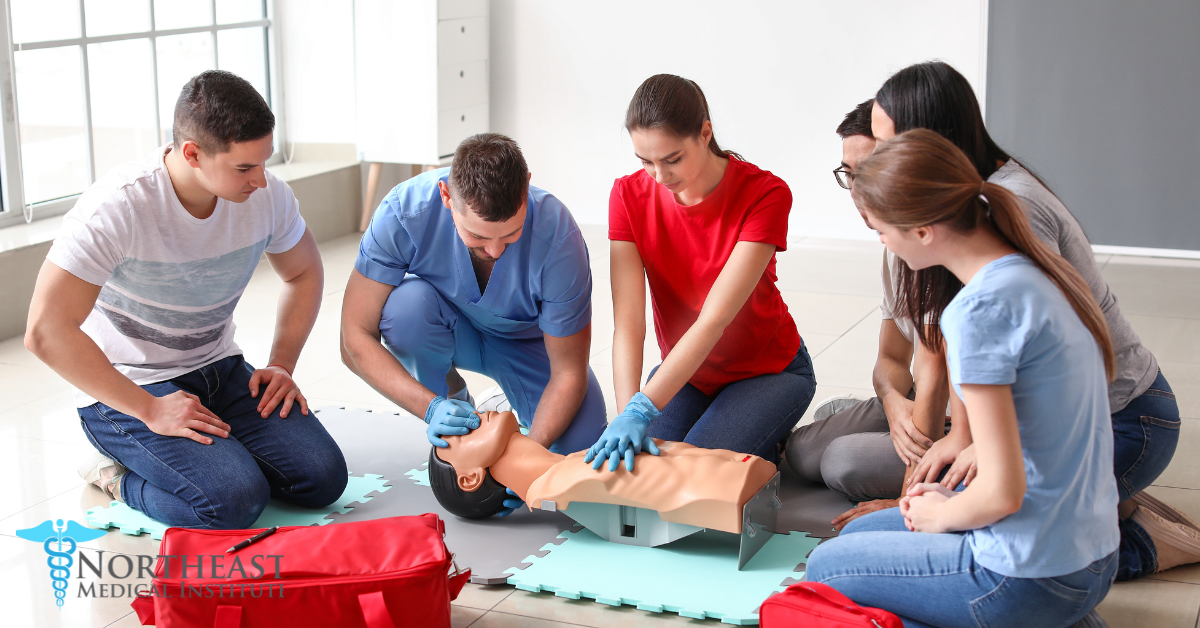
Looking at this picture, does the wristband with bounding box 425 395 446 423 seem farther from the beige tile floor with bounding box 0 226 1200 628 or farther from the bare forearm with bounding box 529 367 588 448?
the beige tile floor with bounding box 0 226 1200 628

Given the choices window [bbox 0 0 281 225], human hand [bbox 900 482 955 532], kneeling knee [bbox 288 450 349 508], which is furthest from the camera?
window [bbox 0 0 281 225]

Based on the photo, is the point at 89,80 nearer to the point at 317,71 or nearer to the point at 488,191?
the point at 317,71

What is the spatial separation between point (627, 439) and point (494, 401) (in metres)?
0.79

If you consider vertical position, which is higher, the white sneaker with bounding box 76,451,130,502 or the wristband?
the wristband

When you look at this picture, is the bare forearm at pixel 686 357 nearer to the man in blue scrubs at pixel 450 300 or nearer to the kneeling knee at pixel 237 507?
the man in blue scrubs at pixel 450 300

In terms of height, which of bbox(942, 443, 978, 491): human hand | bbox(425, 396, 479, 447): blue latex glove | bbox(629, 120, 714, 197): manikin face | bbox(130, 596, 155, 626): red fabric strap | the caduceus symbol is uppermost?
bbox(629, 120, 714, 197): manikin face

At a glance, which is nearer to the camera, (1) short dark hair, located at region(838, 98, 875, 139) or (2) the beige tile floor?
(2) the beige tile floor

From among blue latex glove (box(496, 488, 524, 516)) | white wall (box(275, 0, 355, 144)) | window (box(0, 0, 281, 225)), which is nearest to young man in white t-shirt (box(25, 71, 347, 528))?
blue latex glove (box(496, 488, 524, 516))

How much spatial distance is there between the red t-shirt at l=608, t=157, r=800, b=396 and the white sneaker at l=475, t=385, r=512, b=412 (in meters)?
0.50

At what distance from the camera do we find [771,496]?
1.90 m

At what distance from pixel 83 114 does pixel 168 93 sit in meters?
0.48

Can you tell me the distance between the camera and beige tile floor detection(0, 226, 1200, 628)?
5.56ft

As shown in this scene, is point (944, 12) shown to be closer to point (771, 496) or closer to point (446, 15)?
point (446, 15)

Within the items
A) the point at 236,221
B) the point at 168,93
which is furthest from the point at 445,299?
the point at 168,93
